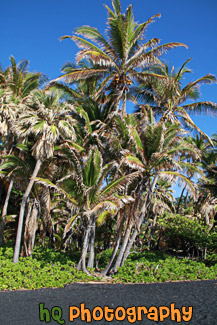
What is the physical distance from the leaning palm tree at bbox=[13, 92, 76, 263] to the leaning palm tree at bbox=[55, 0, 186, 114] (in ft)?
7.29

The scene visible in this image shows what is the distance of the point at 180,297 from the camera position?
28.4ft

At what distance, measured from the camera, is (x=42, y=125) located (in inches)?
519

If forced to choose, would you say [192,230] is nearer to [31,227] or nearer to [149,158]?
[149,158]

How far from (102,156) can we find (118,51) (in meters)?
5.76

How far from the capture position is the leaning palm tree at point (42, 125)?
1317 centimetres

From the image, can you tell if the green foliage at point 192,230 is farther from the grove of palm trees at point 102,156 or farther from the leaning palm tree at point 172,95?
the leaning palm tree at point 172,95

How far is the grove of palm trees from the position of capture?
12.9m

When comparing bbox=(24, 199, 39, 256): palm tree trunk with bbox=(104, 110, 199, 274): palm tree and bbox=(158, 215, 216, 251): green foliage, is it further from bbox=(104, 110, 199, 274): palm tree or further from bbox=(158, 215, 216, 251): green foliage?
bbox=(158, 215, 216, 251): green foliage

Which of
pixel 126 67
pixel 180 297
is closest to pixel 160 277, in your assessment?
pixel 180 297

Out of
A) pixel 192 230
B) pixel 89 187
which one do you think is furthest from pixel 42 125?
pixel 192 230

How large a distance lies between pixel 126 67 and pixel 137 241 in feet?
48.1

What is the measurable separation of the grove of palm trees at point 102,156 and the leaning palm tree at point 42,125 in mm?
47

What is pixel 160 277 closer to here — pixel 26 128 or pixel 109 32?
pixel 26 128

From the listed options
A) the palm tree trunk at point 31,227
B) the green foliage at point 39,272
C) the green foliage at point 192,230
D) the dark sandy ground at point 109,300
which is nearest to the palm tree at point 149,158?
the green foliage at point 39,272
